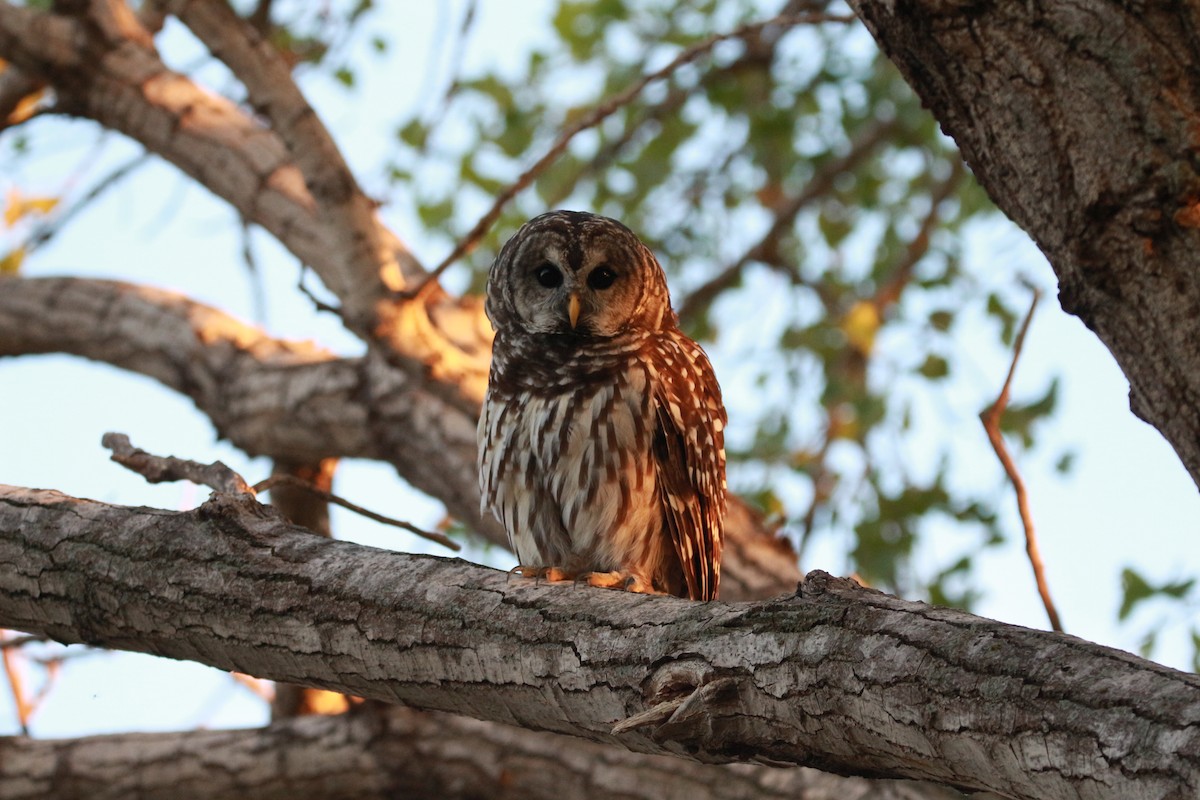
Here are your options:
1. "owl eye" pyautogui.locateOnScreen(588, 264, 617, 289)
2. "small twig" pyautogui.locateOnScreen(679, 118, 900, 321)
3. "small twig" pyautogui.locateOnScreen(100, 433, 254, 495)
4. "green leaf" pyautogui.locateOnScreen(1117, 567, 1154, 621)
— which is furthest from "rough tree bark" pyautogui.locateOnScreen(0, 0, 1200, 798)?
"small twig" pyautogui.locateOnScreen(679, 118, 900, 321)

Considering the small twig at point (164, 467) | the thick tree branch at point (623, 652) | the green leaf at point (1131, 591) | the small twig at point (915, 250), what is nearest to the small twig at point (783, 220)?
the small twig at point (915, 250)

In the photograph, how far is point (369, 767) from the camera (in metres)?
3.89

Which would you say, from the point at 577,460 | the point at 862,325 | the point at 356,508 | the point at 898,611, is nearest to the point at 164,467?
the point at 356,508

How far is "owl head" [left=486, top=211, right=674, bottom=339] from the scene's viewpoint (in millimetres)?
3617

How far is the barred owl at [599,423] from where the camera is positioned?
3.40 meters

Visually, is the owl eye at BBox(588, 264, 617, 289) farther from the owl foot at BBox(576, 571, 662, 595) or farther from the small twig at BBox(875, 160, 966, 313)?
the small twig at BBox(875, 160, 966, 313)

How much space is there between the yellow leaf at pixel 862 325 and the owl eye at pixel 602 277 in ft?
7.69

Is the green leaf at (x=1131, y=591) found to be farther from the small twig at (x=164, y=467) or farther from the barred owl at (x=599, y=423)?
the small twig at (x=164, y=467)

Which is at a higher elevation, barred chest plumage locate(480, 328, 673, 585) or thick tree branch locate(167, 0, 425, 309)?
thick tree branch locate(167, 0, 425, 309)

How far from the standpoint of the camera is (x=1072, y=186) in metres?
1.79

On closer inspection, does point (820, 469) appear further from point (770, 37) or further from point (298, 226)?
point (298, 226)

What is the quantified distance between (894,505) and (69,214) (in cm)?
367

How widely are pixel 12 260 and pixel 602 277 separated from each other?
9.69ft

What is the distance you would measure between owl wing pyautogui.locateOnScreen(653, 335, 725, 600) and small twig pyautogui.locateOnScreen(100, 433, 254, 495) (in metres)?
1.21
